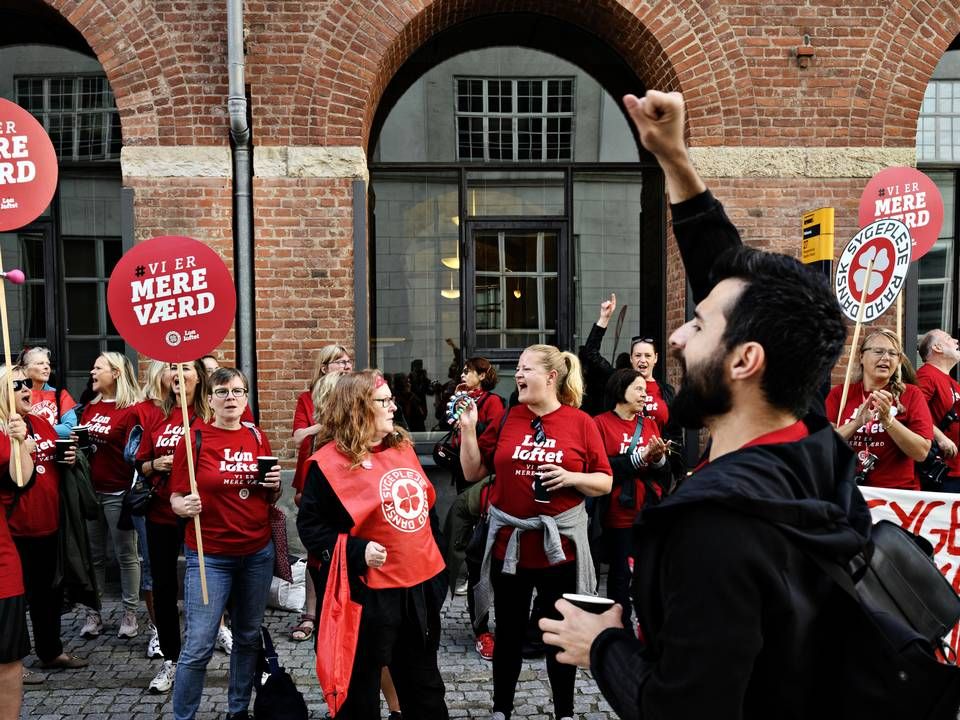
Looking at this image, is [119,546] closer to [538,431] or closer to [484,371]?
[484,371]

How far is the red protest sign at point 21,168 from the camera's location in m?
4.20

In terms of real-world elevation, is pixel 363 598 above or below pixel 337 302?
below

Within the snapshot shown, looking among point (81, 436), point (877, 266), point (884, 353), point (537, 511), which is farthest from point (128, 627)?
point (877, 266)

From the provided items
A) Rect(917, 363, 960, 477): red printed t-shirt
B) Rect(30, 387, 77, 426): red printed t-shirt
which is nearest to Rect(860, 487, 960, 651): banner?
Rect(917, 363, 960, 477): red printed t-shirt

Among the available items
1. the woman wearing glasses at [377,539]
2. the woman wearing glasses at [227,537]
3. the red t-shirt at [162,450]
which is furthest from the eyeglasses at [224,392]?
the woman wearing glasses at [377,539]

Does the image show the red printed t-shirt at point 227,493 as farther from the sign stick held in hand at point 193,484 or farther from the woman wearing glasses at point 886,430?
→ the woman wearing glasses at point 886,430

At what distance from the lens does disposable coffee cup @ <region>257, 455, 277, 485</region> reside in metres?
4.14

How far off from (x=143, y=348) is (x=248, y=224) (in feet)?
9.54

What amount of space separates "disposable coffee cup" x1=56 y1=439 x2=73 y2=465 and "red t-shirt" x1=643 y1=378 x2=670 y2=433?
416 cm

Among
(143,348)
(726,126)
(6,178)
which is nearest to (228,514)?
(143,348)

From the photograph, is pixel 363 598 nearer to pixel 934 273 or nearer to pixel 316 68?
pixel 316 68

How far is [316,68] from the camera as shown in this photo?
6.88m

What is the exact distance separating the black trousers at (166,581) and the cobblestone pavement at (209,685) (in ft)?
1.06

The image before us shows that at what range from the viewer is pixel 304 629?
5.46 metres
